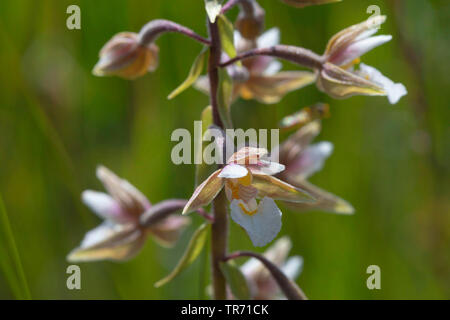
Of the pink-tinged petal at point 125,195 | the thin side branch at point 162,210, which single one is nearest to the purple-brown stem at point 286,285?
the thin side branch at point 162,210

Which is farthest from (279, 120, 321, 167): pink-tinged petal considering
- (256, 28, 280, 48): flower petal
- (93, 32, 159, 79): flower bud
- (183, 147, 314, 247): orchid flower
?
(93, 32, 159, 79): flower bud

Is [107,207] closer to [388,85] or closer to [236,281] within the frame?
[236,281]

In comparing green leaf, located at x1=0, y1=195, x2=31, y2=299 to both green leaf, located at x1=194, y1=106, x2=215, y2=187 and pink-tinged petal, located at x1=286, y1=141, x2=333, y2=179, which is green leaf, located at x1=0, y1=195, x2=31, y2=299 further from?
pink-tinged petal, located at x1=286, y1=141, x2=333, y2=179

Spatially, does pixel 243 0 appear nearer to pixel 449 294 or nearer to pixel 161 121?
pixel 161 121

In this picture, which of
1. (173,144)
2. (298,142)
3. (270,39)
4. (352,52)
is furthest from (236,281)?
(173,144)

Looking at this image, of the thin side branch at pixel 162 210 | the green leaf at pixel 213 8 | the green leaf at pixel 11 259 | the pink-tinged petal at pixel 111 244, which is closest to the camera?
the green leaf at pixel 213 8

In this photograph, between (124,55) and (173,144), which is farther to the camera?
(173,144)

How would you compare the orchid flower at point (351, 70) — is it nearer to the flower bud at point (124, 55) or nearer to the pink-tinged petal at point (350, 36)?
the pink-tinged petal at point (350, 36)
